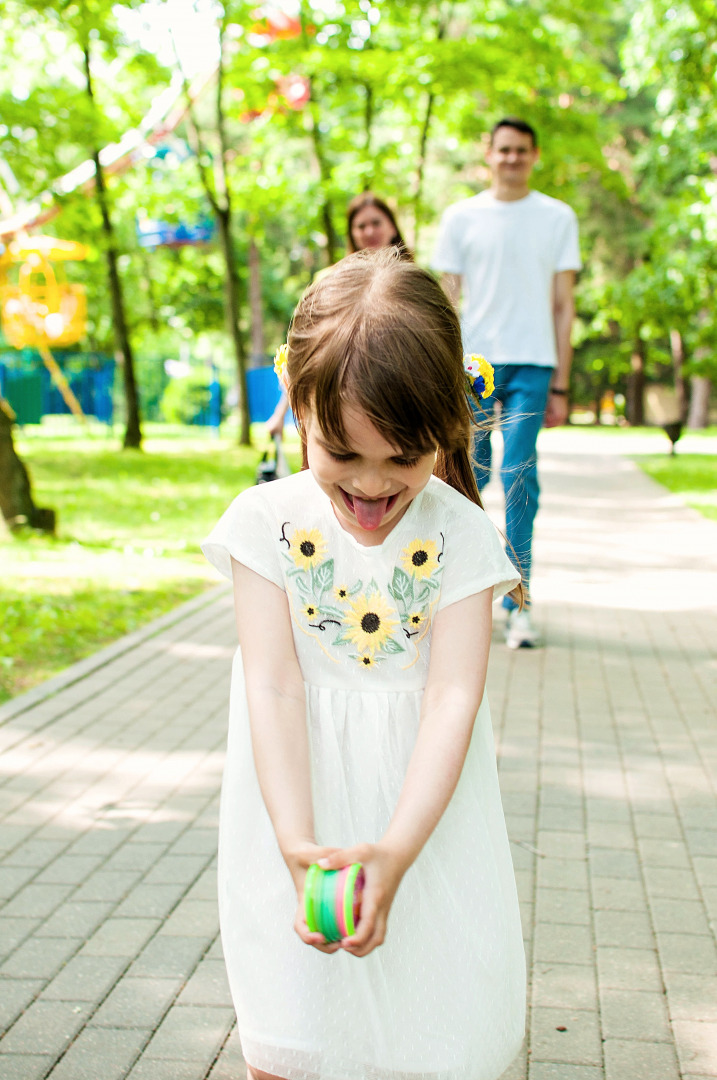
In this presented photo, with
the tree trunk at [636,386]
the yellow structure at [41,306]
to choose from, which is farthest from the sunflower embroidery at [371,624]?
the tree trunk at [636,386]

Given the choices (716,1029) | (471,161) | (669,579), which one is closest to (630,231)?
(471,161)

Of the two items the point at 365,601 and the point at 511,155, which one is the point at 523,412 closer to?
the point at 511,155

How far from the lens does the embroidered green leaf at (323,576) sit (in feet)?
6.25

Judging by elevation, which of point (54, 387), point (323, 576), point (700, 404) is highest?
point (323, 576)

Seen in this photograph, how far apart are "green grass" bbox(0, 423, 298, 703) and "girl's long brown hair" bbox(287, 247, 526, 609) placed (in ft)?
12.8

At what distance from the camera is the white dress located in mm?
1829

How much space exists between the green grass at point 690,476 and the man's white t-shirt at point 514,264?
6.68 meters

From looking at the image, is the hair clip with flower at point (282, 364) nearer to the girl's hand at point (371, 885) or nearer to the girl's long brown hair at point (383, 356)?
the girl's long brown hair at point (383, 356)

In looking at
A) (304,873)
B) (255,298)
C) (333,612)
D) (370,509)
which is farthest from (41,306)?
(304,873)

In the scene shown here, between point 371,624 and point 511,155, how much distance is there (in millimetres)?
4276

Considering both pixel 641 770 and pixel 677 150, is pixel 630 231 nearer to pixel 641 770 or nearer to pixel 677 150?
pixel 677 150

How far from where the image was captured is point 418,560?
1914 millimetres

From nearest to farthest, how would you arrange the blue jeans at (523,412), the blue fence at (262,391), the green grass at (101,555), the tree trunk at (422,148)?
the blue jeans at (523,412) → the green grass at (101,555) → the tree trunk at (422,148) → the blue fence at (262,391)

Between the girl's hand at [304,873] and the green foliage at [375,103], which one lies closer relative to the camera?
the girl's hand at [304,873]
